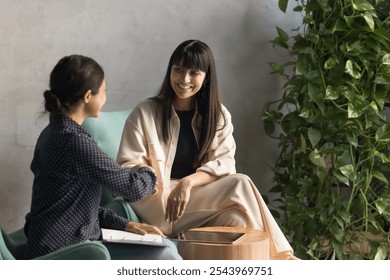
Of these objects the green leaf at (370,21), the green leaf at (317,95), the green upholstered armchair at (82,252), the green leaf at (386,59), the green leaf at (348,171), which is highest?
the green leaf at (370,21)

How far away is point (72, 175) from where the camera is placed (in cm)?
217

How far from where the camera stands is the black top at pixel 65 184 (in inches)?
84.7

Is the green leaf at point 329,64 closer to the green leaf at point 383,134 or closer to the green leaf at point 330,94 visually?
the green leaf at point 330,94

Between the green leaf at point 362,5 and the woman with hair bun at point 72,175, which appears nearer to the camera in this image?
the woman with hair bun at point 72,175

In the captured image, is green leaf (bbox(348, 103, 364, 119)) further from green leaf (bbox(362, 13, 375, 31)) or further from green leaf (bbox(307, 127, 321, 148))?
green leaf (bbox(362, 13, 375, 31))

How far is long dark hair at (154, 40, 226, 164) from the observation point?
9.41 ft

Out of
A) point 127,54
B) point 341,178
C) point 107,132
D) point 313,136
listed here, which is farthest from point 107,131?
point 341,178

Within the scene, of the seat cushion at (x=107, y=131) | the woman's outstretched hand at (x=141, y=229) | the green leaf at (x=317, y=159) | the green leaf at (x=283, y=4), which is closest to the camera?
the woman's outstretched hand at (x=141, y=229)

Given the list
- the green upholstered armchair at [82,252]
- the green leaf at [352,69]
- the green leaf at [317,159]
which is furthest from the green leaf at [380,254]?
the green upholstered armchair at [82,252]

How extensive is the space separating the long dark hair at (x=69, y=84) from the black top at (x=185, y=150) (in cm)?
79

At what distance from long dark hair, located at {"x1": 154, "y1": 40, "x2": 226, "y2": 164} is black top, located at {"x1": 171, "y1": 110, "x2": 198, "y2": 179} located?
1.7 inches

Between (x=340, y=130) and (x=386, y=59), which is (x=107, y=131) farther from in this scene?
(x=386, y=59)
